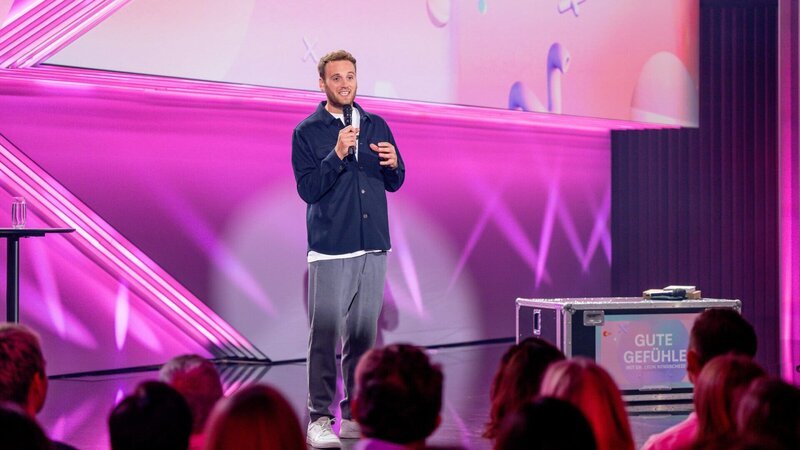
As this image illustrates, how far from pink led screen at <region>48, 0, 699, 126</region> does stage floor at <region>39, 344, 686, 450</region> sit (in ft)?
5.03

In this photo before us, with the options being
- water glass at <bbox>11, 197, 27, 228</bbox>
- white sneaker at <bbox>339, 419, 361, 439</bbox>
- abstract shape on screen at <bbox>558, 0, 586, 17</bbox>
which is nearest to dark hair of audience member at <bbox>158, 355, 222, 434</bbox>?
white sneaker at <bbox>339, 419, 361, 439</bbox>

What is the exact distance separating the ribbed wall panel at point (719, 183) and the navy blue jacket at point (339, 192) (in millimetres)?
4128

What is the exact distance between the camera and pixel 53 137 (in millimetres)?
5160

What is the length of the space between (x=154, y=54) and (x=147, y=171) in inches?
26.2

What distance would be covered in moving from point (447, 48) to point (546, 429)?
5267mm

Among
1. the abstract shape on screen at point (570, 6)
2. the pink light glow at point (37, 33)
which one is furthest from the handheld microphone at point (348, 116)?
the abstract shape on screen at point (570, 6)

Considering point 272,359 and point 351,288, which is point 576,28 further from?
point 351,288

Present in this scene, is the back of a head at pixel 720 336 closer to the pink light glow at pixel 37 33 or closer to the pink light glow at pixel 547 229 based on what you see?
the pink light glow at pixel 37 33

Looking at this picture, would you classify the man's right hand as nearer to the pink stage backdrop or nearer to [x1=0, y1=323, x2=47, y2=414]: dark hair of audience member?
[x1=0, y1=323, x2=47, y2=414]: dark hair of audience member

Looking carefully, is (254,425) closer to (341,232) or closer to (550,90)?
(341,232)

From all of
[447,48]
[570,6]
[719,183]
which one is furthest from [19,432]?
[719,183]

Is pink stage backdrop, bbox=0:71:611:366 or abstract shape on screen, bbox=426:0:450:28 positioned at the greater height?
abstract shape on screen, bbox=426:0:450:28

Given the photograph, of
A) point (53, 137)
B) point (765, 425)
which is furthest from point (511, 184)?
point (765, 425)

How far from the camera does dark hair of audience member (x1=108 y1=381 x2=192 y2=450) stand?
1.54m
